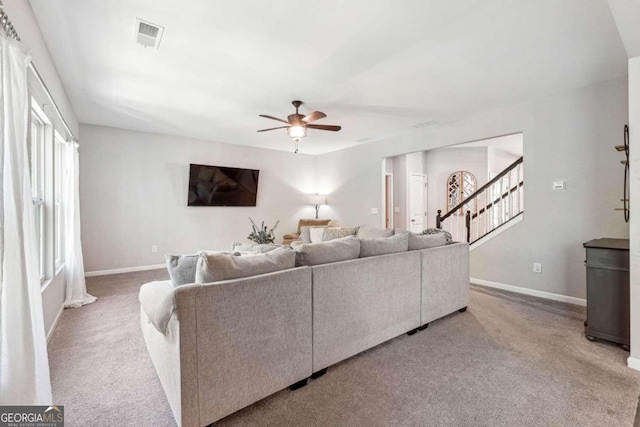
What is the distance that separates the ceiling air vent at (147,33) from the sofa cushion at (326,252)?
2.01m

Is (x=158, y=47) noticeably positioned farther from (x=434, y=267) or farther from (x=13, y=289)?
(x=434, y=267)

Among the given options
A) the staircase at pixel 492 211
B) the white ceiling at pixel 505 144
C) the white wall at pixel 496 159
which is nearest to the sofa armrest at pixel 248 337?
the staircase at pixel 492 211

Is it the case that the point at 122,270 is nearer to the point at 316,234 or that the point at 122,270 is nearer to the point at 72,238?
the point at 72,238

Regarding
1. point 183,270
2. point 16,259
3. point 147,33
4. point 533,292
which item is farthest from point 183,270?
point 533,292

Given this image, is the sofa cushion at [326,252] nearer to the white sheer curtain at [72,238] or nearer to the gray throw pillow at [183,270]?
the gray throw pillow at [183,270]

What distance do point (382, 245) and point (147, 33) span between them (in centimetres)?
257

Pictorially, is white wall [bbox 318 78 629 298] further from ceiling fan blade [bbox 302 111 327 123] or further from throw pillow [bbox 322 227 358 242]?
ceiling fan blade [bbox 302 111 327 123]

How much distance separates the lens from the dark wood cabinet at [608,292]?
239 cm

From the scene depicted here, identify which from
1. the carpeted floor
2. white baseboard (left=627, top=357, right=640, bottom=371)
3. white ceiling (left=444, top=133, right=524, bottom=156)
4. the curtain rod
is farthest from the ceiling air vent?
white ceiling (left=444, top=133, right=524, bottom=156)

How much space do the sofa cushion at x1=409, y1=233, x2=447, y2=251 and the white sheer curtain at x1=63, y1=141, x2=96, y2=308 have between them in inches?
152

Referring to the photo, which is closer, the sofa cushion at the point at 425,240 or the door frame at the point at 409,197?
the sofa cushion at the point at 425,240

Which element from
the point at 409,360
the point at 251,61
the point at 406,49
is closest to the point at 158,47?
the point at 251,61

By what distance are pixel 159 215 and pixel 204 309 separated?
4.64 m

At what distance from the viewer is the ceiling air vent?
87.4 inches
